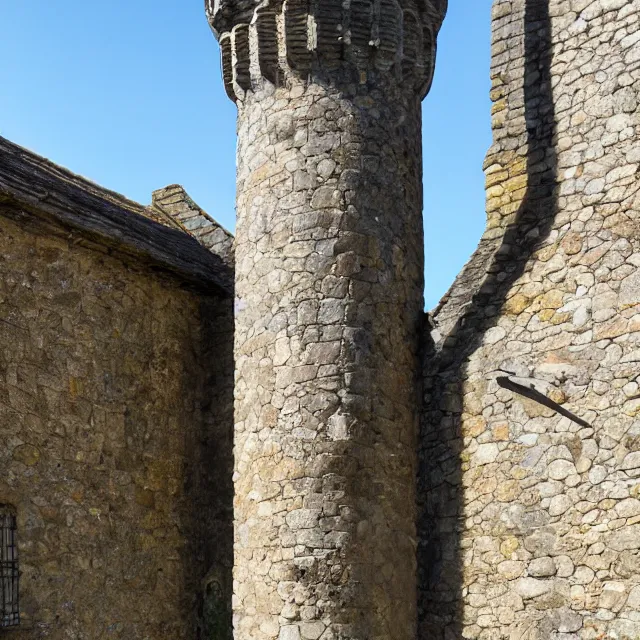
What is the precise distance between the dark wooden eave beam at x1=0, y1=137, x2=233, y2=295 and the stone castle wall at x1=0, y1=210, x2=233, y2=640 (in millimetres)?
182

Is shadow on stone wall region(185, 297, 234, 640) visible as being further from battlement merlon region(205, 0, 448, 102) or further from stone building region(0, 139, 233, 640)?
battlement merlon region(205, 0, 448, 102)

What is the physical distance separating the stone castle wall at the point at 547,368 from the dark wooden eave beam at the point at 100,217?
2.46 metres

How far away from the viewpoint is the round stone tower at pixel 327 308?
356 inches

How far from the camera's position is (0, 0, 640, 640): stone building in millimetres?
8984

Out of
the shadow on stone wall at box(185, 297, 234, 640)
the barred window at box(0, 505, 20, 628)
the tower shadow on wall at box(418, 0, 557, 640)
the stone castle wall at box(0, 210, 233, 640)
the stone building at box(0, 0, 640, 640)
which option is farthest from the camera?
the shadow on stone wall at box(185, 297, 234, 640)

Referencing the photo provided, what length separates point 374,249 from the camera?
32.1 ft

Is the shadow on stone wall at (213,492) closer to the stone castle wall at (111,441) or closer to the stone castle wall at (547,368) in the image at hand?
the stone castle wall at (111,441)

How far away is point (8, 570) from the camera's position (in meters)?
9.20

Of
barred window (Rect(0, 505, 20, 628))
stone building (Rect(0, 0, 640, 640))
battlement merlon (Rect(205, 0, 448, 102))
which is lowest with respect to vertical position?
barred window (Rect(0, 505, 20, 628))

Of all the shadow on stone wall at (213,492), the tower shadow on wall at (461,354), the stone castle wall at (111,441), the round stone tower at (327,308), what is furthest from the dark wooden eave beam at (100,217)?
the tower shadow on wall at (461,354)

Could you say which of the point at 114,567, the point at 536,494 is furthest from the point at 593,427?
the point at 114,567

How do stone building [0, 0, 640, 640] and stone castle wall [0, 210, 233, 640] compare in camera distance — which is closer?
stone building [0, 0, 640, 640]


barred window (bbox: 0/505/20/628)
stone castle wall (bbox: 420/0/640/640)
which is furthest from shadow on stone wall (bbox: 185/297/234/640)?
stone castle wall (bbox: 420/0/640/640)

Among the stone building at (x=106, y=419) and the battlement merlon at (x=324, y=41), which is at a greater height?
the battlement merlon at (x=324, y=41)
